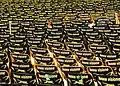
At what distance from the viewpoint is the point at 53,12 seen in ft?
52.5

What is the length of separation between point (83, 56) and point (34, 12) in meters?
8.01

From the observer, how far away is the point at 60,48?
9.90 metres

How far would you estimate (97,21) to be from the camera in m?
13.9

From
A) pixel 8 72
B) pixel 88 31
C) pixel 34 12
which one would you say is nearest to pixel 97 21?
pixel 88 31


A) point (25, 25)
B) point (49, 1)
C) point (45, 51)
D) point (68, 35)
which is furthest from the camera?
point (49, 1)

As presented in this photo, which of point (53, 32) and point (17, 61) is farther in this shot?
point (53, 32)

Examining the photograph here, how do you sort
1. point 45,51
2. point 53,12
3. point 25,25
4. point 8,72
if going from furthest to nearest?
point 53,12, point 25,25, point 45,51, point 8,72

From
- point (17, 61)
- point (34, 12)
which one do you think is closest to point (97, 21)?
point (34, 12)

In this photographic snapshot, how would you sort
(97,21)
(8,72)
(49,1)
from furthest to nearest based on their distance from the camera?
(49,1) → (97,21) → (8,72)

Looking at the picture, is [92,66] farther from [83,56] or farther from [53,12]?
[53,12]

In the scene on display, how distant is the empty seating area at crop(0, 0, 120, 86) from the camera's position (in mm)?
6814

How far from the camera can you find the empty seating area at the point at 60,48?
268 inches

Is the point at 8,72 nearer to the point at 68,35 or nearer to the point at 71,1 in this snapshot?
the point at 68,35

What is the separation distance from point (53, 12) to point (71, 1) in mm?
5381
